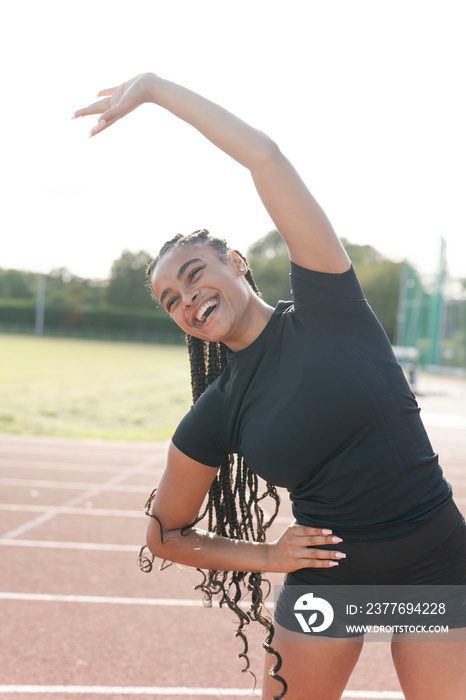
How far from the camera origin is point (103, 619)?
4.35 meters

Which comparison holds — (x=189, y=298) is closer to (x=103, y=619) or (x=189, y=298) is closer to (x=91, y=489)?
(x=103, y=619)

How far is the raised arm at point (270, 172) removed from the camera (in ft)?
5.47

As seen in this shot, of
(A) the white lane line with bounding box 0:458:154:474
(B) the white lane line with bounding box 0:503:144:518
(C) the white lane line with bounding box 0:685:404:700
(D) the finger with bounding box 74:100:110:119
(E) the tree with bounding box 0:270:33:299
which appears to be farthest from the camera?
(E) the tree with bounding box 0:270:33:299

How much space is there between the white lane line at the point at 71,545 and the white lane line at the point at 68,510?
977 millimetres

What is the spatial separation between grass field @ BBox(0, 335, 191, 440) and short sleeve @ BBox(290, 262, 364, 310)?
11.5m

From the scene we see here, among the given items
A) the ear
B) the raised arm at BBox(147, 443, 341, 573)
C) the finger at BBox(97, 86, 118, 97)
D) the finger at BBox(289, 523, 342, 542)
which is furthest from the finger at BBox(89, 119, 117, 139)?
the finger at BBox(289, 523, 342, 542)

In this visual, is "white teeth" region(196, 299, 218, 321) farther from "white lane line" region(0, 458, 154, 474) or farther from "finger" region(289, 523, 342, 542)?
"white lane line" region(0, 458, 154, 474)

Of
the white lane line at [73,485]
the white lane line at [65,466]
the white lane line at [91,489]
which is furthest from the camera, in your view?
the white lane line at [65,466]

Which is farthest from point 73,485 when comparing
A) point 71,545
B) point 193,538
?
point 193,538

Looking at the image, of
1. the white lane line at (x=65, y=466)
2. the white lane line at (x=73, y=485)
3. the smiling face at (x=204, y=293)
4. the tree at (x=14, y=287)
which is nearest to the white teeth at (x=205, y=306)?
the smiling face at (x=204, y=293)

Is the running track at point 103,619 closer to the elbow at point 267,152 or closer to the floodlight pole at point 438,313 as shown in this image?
the elbow at point 267,152

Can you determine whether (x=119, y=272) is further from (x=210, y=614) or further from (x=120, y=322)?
(x=210, y=614)

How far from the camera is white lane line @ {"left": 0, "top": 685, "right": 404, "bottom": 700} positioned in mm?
3422

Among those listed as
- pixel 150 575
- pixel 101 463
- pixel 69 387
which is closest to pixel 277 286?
pixel 69 387
